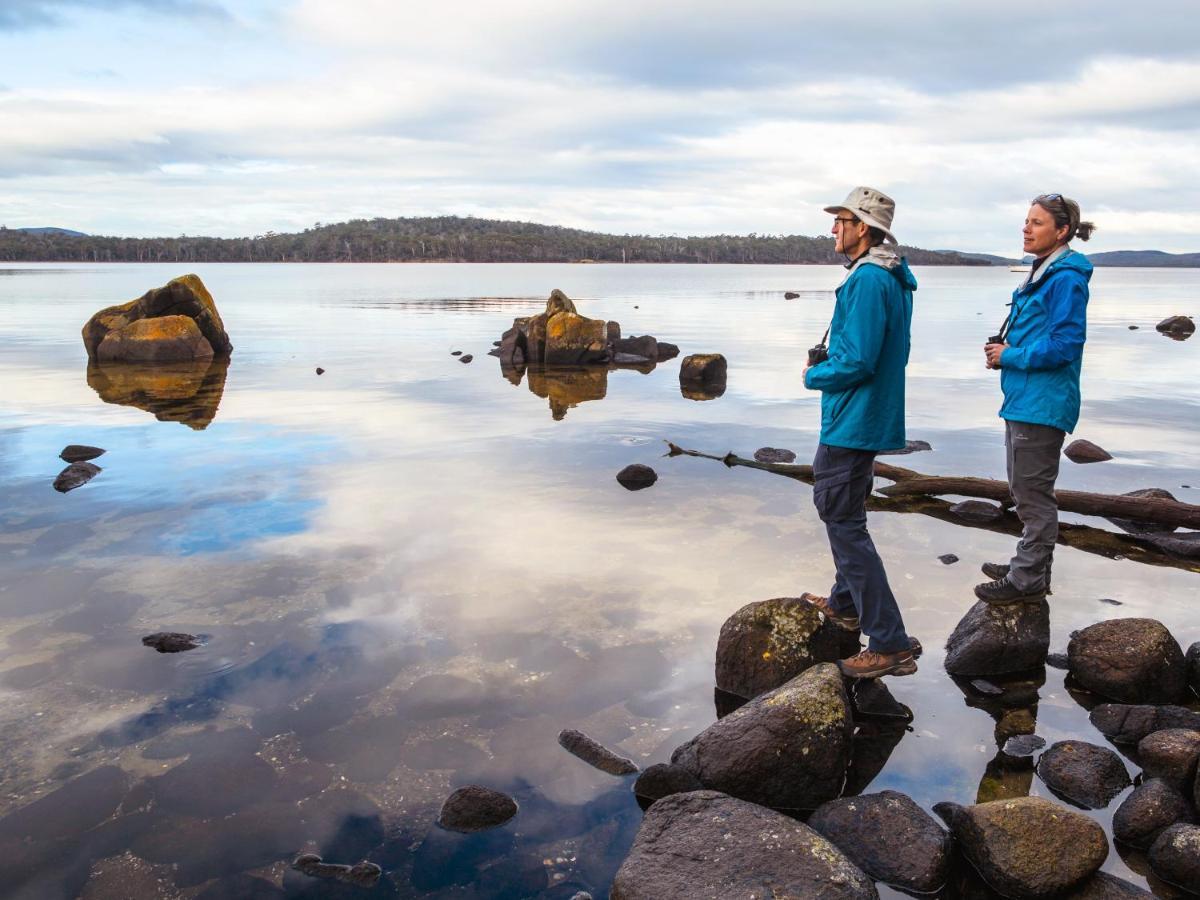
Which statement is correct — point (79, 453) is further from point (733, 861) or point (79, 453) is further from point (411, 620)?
point (733, 861)

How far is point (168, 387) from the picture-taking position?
843 inches

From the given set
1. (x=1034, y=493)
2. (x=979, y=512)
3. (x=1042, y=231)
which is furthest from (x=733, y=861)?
(x=979, y=512)

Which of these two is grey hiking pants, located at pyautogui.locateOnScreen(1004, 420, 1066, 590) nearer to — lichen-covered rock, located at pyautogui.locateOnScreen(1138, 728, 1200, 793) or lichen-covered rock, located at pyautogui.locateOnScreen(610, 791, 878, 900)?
lichen-covered rock, located at pyautogui.locateOnScreen(1138, 728, 1200, 793)

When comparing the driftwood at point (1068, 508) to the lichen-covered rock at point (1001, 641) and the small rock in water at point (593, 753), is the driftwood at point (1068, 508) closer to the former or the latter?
the lichen-covered rock at point (1001, 641)

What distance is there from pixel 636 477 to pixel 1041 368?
258 inches

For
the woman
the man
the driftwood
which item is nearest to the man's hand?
the woman

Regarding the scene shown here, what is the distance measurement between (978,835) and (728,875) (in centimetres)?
136

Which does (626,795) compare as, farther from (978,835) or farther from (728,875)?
(978,835)

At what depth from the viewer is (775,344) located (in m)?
34.5

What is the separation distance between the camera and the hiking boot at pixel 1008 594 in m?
6.75

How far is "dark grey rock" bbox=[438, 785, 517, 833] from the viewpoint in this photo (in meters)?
4.91

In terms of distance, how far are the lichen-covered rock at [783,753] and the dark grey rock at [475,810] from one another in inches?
42.4

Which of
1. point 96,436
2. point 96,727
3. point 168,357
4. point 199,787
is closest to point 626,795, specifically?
point 199,787

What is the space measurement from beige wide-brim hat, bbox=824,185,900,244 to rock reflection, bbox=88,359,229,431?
13623 mm
